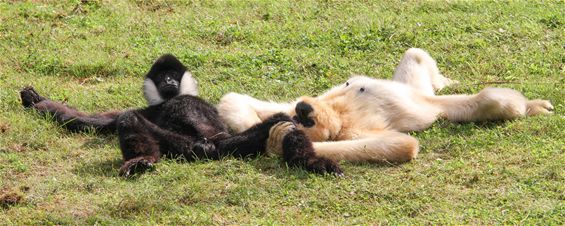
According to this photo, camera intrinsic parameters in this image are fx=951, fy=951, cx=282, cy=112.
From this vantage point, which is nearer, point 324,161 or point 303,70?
point 324,161

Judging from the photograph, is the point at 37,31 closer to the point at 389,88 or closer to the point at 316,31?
the point at 316,31

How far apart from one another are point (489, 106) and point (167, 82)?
3.01 meters

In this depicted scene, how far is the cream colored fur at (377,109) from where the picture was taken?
8586 mm

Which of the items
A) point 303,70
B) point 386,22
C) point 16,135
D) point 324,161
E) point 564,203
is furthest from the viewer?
point 386,22

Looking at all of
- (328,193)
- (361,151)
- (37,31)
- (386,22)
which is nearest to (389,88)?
(361,151)

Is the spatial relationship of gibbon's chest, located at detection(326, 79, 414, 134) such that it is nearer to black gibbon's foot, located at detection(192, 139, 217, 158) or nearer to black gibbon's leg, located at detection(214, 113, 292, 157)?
black gibbon's leg, located at detection(214, 113, 292, 157)

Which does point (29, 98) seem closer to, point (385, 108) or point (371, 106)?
point (371, 106)

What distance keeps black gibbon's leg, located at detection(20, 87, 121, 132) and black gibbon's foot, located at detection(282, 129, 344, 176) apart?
201 cm

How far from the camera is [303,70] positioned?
10.8 m

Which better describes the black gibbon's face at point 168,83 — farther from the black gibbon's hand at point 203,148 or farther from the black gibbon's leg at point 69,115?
the black gibbon's hand at point 203,148

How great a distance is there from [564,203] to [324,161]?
1912 millimetres

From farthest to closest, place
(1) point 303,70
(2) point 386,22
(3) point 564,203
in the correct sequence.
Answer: (2) point 386,22 < (1) point 303,70 < (3) point 564,203

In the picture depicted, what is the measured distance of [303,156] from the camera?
782 cm

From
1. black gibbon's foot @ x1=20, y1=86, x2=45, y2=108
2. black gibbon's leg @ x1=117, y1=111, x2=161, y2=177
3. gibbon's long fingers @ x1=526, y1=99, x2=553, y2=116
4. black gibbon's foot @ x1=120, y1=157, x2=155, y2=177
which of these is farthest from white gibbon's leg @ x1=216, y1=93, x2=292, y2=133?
gibbon's long fingers @ x1=526, y1=99, x2=553, y2=116
